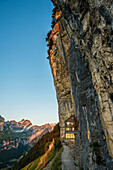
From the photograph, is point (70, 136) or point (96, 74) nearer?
point (96, 74)

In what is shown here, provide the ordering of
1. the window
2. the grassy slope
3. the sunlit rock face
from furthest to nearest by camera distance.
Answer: the grassy slope → the window → the sunlit rock face

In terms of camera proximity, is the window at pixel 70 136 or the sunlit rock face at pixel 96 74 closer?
the sunlit rock face at pixel 96 74

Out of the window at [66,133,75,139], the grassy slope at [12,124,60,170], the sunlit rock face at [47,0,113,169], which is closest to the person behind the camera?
the sunlit rock face at [47,0,113,169]

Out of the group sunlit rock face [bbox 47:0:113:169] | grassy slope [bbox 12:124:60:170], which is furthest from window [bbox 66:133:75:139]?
grassy slope [bbox 12:124:60:170]

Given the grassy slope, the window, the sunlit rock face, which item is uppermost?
the sunlit rock face

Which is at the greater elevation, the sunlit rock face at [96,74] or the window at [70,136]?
the sunlit rock face at [96,74]

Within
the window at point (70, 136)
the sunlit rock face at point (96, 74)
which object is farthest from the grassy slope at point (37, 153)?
the sunlit rock face at point (96, 74)

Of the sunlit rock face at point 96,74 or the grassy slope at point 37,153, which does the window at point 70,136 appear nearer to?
the sunlit rock face at point 96,74

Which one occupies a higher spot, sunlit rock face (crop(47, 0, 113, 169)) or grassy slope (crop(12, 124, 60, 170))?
sunlit rock face (crop(47, 0, 113, 169))

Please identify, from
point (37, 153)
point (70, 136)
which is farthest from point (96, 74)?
point (37, 153)

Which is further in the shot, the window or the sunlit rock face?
the window

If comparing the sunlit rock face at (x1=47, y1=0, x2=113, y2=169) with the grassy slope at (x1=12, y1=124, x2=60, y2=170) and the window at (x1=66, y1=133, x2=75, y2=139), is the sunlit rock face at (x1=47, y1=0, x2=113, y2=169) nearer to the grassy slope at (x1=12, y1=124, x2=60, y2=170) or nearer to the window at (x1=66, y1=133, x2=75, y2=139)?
the window at (x1=66, y1=133, x2=75, y2=139)

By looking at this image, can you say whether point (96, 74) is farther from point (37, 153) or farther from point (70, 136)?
point (37, 153)

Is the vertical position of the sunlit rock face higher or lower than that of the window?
higher
